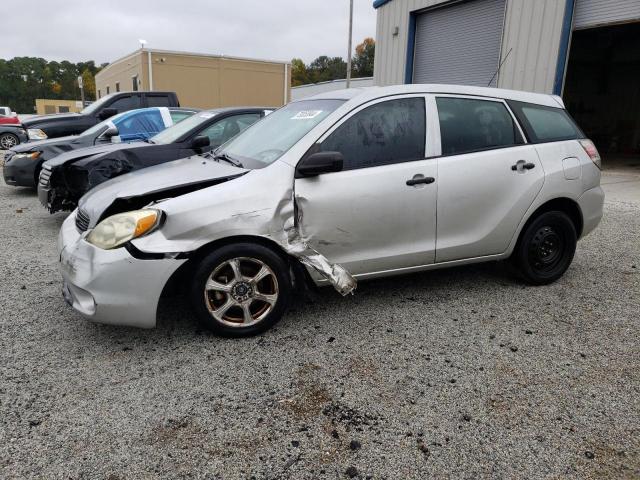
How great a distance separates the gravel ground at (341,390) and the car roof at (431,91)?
5.34 ft

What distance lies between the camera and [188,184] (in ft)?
10.7

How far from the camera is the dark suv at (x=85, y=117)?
10570mm

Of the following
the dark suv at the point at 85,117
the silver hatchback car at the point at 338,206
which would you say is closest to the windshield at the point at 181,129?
the silver hatchback car at the point at 338,206

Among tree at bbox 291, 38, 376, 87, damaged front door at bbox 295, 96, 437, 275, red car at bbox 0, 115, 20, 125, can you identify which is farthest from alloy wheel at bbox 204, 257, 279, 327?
tree at bbox 291, 38, 376, 87

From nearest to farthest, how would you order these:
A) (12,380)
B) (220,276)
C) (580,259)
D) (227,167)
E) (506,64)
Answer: (12,380) < (220,276) < (227,167) < (580,259) < (506,64)

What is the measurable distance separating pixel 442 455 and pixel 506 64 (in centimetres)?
1075

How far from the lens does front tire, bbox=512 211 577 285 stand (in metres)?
4.21

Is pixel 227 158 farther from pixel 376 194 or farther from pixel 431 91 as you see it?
pixel 431 91

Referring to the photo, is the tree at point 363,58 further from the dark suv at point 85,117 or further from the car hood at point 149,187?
the car hood at point 149,187

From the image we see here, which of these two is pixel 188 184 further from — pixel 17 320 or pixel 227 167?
pixel 17 320

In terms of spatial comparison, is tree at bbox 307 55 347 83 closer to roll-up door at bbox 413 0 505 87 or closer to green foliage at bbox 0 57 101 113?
green foliage at bbox 0 57 101 113

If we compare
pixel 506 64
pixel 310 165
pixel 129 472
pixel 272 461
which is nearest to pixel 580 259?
pixel 310 165

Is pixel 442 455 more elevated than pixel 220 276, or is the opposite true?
pixel 220 276

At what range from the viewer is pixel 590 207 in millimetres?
4391
